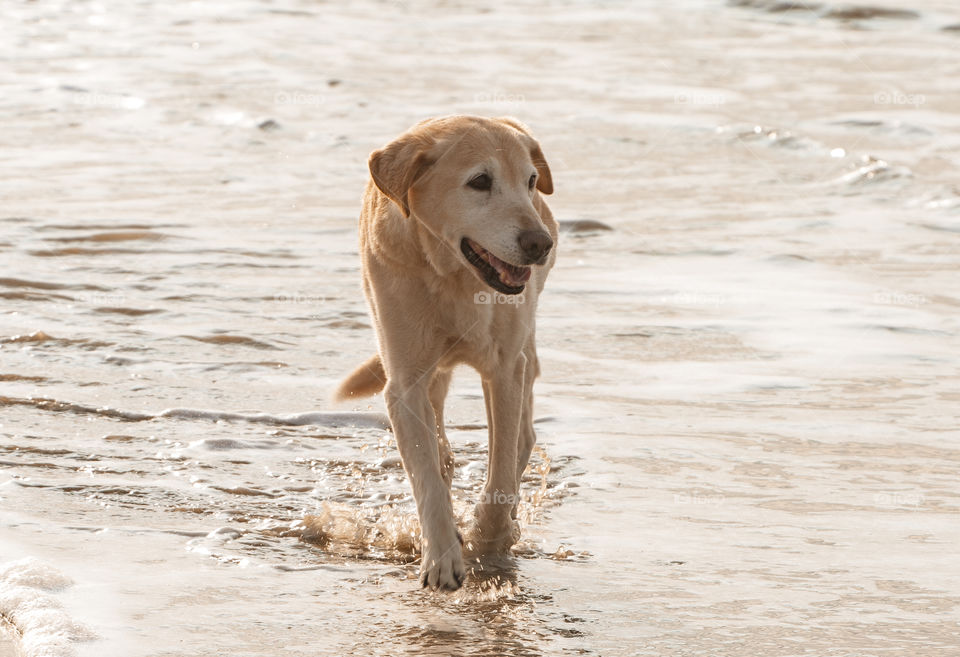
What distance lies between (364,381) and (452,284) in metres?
1.35

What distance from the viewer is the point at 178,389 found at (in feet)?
23.7

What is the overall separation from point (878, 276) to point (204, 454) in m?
4.69

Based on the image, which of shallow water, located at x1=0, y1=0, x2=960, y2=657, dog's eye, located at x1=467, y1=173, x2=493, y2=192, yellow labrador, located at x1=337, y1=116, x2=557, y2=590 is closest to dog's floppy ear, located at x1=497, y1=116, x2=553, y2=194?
yellow labrador, located at x1=337, y1=116, x2=557, y2=590

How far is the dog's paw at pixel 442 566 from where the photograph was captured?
4875 millimetres

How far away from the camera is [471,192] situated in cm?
496

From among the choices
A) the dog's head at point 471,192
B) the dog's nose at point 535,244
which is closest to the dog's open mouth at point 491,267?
the dog's head at point 471,192

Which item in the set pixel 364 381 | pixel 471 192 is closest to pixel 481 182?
pixel 471 192

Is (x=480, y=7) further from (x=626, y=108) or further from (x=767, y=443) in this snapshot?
(x=767, y=443)

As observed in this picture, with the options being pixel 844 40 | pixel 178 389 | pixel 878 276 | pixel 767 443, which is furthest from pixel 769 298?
pixel 844 40

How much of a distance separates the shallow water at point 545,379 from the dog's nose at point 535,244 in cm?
113

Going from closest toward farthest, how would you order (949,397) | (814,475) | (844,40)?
1. (814,475)
2. (949,397)
3. (844,40)

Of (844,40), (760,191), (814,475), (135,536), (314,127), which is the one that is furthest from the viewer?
(844,40)

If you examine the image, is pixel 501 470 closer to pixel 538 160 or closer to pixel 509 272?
pixel 509 272

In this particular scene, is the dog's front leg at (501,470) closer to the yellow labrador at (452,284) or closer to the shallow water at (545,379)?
the yellow labrador at (452,284)
